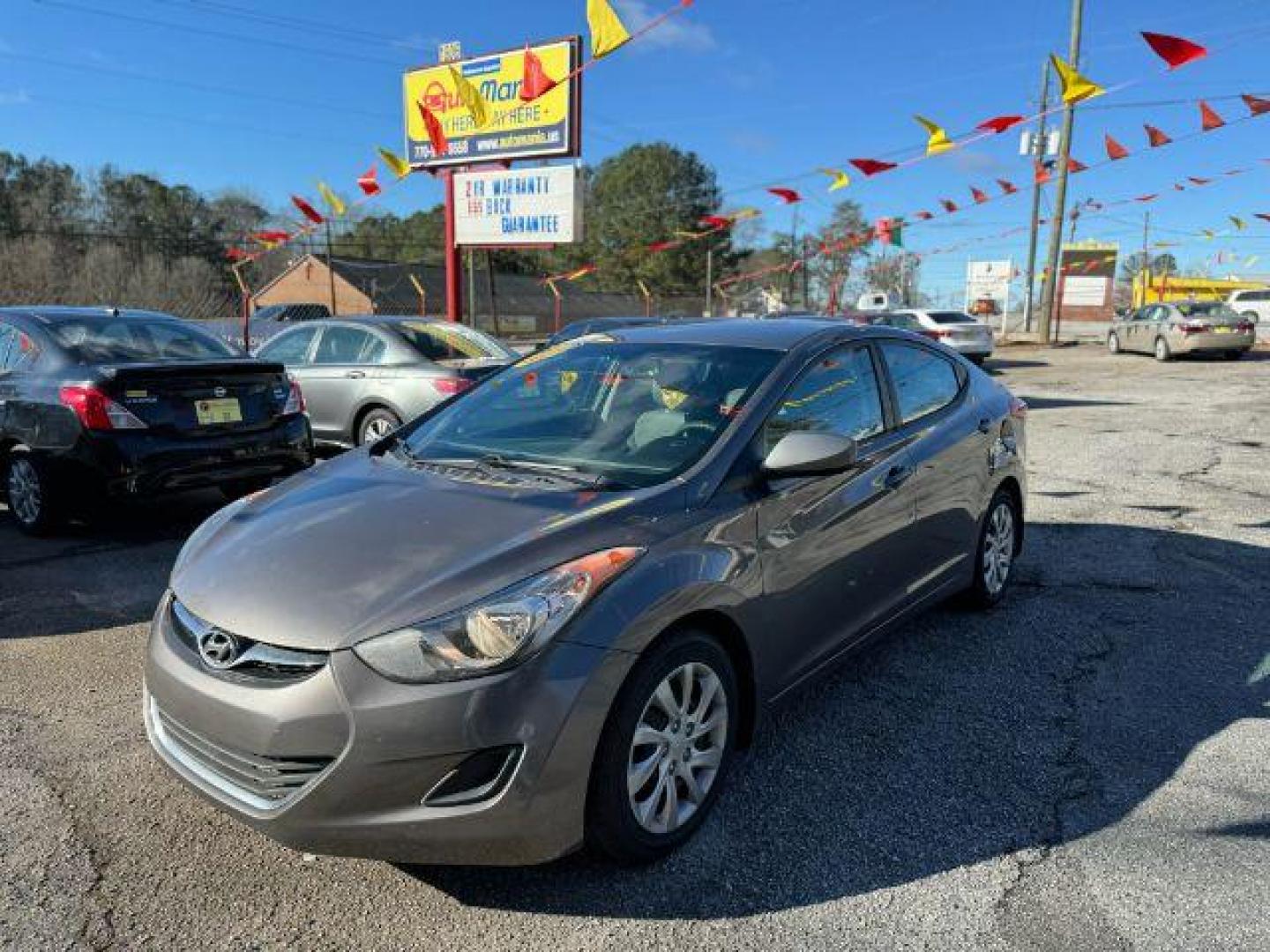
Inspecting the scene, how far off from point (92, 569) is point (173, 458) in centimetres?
81

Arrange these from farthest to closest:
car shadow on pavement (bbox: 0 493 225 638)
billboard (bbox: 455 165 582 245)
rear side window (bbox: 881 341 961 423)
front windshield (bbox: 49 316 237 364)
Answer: billboard (bbox: 455 165 582 245) → front windshield (bbox: 49 316 237 364) → car shadow on pavement (bbox: 0 493 225 638) → rear side window (bbox: 881 341 961 423)

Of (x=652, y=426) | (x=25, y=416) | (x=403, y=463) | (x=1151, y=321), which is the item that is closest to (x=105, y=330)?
(x=25, y=416)

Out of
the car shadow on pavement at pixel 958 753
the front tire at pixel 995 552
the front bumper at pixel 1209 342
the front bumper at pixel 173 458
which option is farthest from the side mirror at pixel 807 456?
the front bumper at pixel 1209 342

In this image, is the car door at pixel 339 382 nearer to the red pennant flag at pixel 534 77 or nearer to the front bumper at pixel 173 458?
the front bumper at pixel 173 458

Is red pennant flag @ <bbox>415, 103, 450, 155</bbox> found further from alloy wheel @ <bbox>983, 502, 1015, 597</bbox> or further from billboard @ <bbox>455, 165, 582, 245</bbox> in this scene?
alloy wheel @ <bbox>983, 502, 1015, 597</bbox>

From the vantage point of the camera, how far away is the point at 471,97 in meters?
15.4

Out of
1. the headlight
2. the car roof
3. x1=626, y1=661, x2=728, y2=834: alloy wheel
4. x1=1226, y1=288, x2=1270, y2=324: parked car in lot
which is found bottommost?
x1=626, y1=661, x2=728, y2=834: alloy wheel

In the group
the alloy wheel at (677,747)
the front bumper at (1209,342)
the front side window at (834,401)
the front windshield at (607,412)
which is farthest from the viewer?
the front bumper at (1209,342)

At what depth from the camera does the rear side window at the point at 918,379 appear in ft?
13.5

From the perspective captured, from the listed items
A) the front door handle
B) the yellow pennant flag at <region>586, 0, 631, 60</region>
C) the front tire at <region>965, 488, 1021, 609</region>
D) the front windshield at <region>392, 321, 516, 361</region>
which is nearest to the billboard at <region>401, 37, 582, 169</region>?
the yellow pennant flag at <region>586, 0, 631, 60</region>

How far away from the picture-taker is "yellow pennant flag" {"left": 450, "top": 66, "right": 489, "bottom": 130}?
15.3m

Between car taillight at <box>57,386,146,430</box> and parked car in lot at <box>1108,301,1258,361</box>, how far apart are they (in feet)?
80.5

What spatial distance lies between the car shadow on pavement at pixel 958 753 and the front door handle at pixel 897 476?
2.16ft

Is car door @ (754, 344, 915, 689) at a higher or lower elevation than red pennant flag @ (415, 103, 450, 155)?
lower
